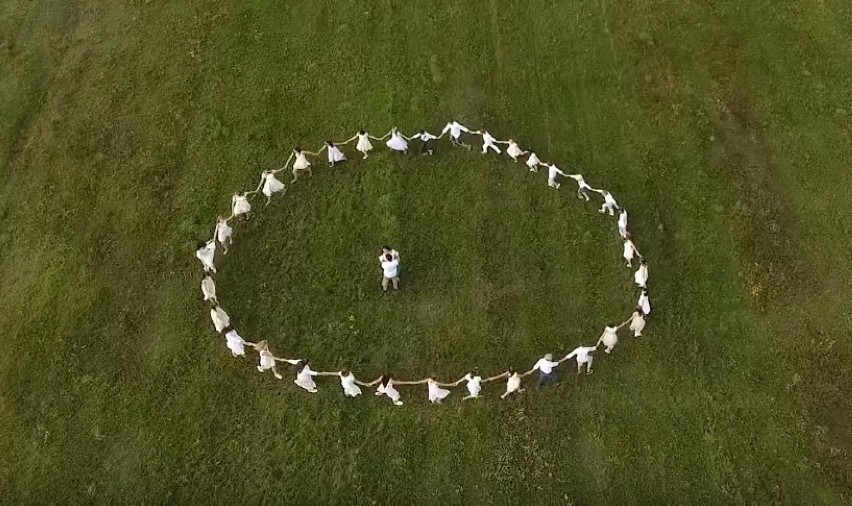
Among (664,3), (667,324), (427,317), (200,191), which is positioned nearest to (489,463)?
(427,317)

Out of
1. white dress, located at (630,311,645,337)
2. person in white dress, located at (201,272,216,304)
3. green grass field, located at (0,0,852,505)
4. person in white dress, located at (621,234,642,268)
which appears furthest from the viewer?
person in white dress, located at (621,234,642,268)

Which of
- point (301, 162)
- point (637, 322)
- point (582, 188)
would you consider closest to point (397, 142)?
point (301, 162)

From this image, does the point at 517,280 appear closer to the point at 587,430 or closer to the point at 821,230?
the point at 587,430

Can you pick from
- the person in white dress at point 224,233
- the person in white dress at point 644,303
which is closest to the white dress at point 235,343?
the person in white dress at point 224,233

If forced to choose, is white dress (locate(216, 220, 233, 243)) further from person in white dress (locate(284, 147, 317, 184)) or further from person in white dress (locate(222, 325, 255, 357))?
person in white dress (locate(222, 325, 255, 357))

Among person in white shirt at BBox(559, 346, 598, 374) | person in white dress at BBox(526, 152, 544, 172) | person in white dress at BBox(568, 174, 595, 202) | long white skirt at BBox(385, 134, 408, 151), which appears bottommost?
person in white shirt at BBox(559, 346, 598, 374)

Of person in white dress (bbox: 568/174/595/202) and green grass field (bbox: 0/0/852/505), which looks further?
person in white dress (bbox: 568/174/595/202)

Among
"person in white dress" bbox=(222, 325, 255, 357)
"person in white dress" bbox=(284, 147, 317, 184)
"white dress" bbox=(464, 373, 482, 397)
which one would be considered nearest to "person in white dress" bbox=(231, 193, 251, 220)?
"person in white dress" bbox=(284, 147, 317, 184)
